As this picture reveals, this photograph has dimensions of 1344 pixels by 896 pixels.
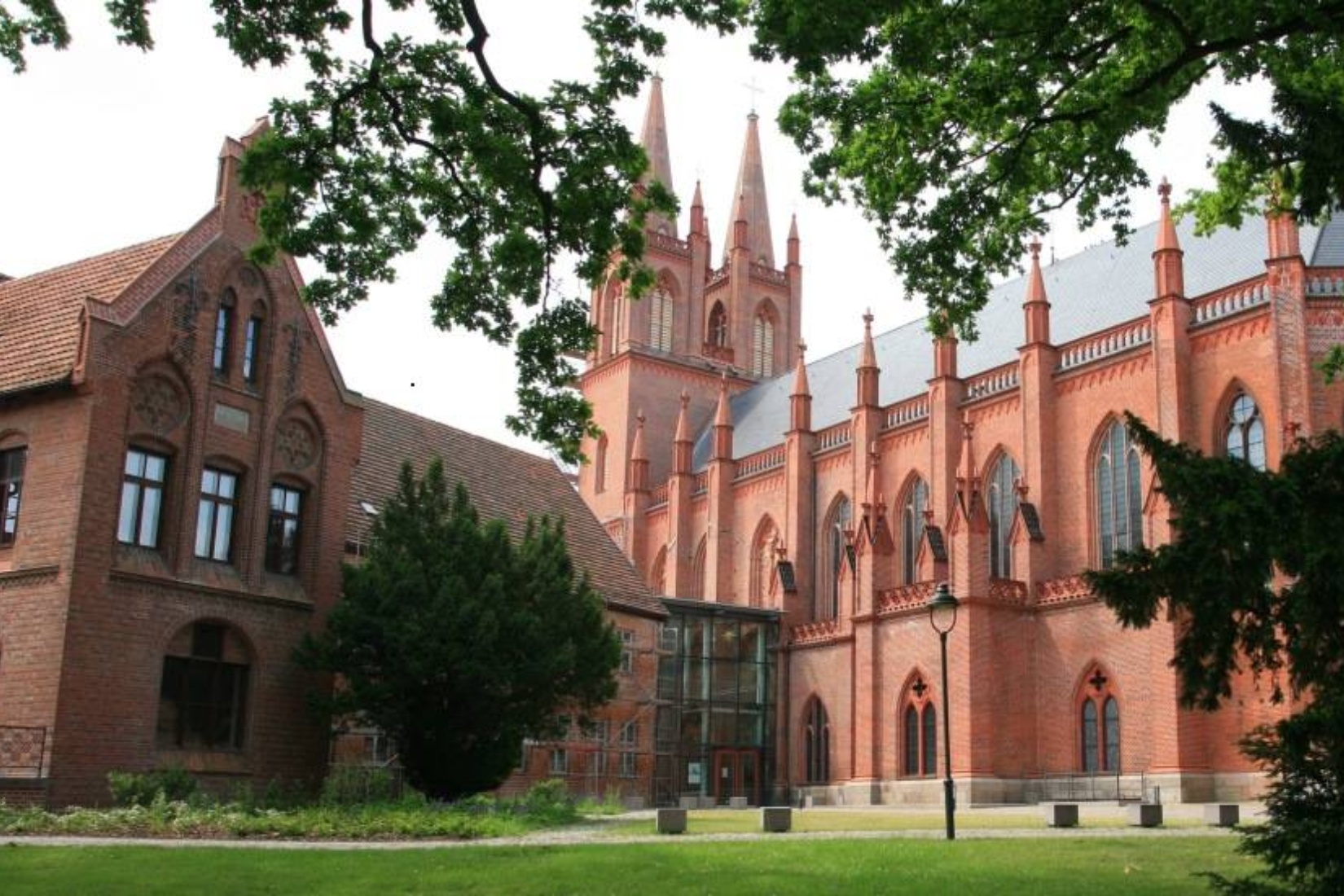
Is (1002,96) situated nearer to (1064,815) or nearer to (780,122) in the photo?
(780,122)

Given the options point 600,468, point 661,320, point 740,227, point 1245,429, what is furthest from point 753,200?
point 1245,429

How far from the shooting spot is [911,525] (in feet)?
154

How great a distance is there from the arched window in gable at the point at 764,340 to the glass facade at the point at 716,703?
74.8ft

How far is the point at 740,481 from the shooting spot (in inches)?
2217

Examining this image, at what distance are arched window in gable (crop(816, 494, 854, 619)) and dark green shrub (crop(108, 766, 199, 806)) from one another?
98.5ft

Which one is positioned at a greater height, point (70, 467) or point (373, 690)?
point (70, 467)

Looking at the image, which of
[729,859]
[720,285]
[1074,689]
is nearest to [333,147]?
[729,859]

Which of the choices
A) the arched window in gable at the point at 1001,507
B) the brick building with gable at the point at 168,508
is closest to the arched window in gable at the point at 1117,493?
the arched window in gable at the point at 1001,507

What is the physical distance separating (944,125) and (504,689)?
1254 cm

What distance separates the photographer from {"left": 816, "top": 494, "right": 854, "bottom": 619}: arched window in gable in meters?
50.1

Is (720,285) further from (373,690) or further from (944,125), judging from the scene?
(944,125)

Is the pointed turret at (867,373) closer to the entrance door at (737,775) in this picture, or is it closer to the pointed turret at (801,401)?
the pointed turret at (801,401)

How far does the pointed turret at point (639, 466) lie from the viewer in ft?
203

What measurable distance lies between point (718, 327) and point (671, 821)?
159ft
